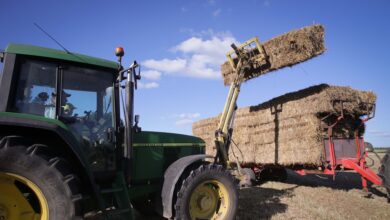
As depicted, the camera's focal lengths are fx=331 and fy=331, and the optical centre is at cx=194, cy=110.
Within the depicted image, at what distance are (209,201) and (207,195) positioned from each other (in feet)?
0.33

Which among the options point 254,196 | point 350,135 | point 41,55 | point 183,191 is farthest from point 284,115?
point 41,55

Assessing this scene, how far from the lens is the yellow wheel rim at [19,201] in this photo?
3.47 metres

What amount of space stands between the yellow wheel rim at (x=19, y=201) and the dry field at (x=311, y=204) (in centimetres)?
280

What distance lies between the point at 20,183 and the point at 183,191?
221 centimetres

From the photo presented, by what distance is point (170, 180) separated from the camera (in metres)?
5.03

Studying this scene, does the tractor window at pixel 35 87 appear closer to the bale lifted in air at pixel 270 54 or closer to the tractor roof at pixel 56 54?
the tractor roof at pixel 56 54

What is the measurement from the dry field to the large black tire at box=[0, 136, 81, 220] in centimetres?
278

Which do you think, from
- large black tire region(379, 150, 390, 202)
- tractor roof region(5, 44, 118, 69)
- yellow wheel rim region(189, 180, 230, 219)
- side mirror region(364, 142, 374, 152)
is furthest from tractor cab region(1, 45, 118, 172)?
side mirror region(364, 142, 374, 152)

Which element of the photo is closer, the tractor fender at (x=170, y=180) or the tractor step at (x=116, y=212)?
the tractor step at (x=116, y=212)

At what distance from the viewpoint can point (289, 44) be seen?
26.3 feet

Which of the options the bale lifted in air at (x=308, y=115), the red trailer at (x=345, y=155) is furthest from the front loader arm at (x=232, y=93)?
the red trailer at (x=345, y=155)

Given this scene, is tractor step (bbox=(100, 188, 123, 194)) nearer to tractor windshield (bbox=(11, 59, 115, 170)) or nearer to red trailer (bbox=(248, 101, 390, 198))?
tractor windshield (bbox=(11, 59, 115, 170))

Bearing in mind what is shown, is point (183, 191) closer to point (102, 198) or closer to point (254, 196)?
point (102, 198)

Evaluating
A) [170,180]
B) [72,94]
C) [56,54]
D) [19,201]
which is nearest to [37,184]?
[19,201]
